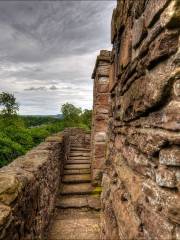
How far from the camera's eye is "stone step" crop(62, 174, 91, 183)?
6.54m

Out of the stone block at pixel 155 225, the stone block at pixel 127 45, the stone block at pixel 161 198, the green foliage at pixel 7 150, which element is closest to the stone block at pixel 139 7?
the stone block at pixel 127 45

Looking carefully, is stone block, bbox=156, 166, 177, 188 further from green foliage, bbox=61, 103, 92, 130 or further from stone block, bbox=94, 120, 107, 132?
green foliage, bbox=61, 103, 92, 130

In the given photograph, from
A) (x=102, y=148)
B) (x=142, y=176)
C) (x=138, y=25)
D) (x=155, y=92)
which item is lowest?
(x=102, y=148)

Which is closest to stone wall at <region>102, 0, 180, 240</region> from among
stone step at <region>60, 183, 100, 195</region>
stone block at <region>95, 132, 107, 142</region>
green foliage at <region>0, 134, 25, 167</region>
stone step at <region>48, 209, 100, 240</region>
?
stone step at <region>48, 209, 100, 240</region>

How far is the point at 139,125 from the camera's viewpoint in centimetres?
147

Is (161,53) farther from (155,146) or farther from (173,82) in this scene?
(155,146)

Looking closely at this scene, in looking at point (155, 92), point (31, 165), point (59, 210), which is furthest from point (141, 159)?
point (59, 210)

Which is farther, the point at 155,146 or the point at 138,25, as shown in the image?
the point at 138,25

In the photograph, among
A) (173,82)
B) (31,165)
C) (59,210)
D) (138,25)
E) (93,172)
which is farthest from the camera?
(93,172)

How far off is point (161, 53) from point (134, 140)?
2.25ft

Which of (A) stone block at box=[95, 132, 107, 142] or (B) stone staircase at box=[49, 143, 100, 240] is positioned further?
(A) stone block at box=[95, 132, 107, 142]

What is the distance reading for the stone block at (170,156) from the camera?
0.95 metres

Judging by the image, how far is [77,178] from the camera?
6.74 m

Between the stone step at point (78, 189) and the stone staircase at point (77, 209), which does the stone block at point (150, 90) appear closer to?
the stone staircase at point (77, 209)
